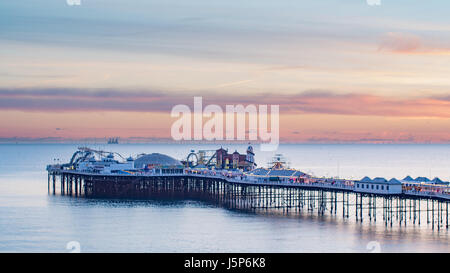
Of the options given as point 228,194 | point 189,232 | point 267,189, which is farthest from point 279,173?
point 189,232

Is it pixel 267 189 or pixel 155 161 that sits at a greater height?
pixel 155 161

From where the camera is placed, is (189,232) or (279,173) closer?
(189,232)

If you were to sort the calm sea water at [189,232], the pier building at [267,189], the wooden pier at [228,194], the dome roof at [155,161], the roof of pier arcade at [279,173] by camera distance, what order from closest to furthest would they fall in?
the calm sea water at [189,232], the pier building at [267,189], the wooden pier at [228,194], the roof of pier arcade at [279,173], the dome roof at [155,161]

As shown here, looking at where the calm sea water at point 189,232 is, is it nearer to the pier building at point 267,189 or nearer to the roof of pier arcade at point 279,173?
the pier building at point 267,189

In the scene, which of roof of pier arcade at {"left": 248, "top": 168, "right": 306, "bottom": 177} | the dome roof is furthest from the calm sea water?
the dome roof

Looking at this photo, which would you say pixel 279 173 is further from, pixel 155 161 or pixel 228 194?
pixel 155 161

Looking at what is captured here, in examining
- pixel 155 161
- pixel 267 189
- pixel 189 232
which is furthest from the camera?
pixel 155 161

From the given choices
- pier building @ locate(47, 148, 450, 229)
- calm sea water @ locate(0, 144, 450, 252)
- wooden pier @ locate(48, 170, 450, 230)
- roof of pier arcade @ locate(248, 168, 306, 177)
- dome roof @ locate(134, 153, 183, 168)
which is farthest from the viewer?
dome roof @ locate(134, 153, 183, 168)

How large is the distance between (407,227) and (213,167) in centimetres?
6900

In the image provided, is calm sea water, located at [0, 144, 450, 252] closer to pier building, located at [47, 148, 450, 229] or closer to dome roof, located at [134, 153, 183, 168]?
pier building, located at [47, 148, 450, 229]

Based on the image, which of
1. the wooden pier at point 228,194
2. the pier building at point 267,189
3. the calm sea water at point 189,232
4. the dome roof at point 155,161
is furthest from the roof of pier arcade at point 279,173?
the dome roof at point 155,161
